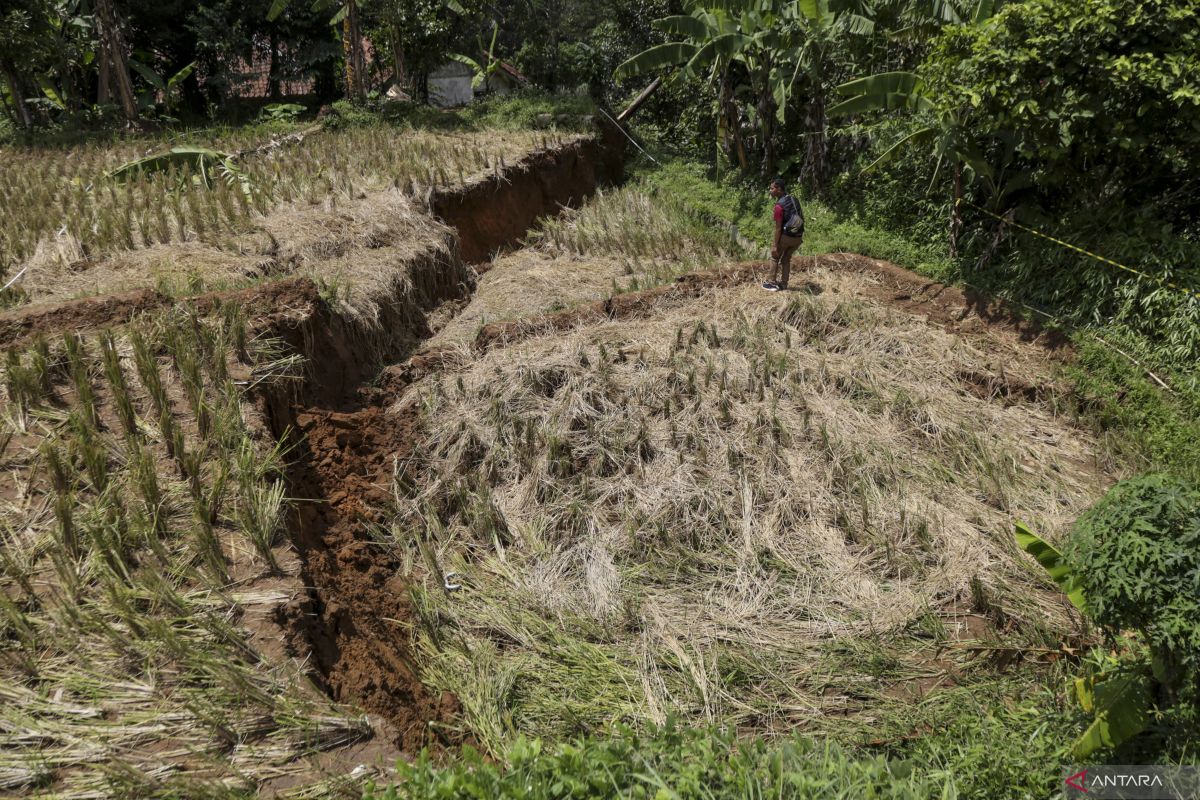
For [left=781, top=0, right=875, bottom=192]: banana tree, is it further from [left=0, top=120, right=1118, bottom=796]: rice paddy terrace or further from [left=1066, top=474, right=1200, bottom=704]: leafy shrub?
[left=1066, top=474, right=1200, bottom=704]: leafy shrub

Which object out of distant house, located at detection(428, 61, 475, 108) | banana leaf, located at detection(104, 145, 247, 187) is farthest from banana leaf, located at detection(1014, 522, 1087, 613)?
distant house, located at detection(428, 61, 475, 108)

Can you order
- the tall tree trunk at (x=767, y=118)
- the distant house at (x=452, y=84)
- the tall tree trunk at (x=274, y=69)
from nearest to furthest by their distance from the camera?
the tall tree trunk at (x=767, y=118) < the tall tree trunk at (x=274, y=69) < the distant house at (x=452, y=84)

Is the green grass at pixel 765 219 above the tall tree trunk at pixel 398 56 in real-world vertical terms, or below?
below

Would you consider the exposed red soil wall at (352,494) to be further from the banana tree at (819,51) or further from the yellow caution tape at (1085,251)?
the banana tree at (819,51)

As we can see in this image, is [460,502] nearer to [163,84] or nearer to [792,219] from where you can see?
[792,219]

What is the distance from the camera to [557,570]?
459 cm

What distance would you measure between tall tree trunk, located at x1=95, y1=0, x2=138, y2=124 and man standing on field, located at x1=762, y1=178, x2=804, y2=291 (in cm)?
1430

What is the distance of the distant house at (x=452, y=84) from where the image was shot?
23.1 m

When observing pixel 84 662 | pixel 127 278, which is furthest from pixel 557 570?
pixel 127 278

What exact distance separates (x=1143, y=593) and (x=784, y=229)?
16.7 ft

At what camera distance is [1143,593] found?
8.82ft

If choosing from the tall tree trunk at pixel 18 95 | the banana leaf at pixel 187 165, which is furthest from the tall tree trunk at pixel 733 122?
the tall tree trunk at pixel 18 95

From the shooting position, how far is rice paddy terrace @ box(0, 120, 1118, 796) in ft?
10.4

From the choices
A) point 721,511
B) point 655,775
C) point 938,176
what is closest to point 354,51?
point 938,176
